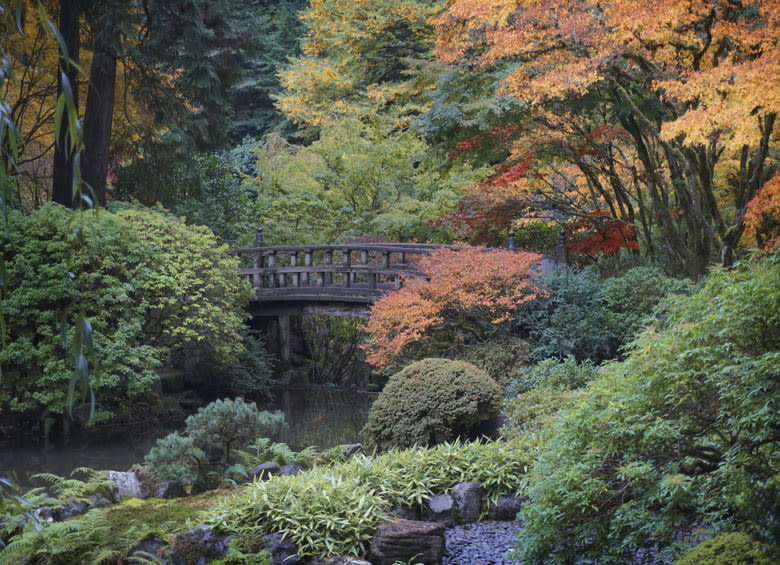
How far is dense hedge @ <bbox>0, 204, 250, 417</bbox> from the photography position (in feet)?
35.3

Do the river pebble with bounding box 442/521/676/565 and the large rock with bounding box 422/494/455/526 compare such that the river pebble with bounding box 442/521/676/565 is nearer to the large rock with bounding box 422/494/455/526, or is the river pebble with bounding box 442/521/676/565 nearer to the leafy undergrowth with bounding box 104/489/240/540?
the large rock with bounding box 422/494/455/526

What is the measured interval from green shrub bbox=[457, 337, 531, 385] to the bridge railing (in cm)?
298

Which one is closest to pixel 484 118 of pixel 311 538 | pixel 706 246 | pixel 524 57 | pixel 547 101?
pixel 547 101

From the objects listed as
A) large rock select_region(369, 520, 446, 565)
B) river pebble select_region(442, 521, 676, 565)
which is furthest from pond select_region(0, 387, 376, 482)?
large rock select_region(369, 520, 446, 565)

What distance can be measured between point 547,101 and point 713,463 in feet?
35.2

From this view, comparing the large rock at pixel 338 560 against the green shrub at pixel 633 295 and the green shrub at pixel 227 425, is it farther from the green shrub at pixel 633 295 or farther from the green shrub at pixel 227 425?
the green shrub at pixel 633 295

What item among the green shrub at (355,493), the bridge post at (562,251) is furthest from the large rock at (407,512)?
the bridge post at (562,251)

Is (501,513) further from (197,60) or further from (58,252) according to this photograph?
(197,60)

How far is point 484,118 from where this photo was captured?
1436cm

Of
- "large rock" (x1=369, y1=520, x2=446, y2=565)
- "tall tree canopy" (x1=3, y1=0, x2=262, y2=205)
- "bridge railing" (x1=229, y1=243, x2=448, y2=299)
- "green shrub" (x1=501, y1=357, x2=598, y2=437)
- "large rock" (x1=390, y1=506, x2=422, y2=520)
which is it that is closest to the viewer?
"large rock" (x1=369, y1=520, x2=446, y2=565)

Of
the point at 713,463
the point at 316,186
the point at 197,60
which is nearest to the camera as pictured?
the point at 713,463

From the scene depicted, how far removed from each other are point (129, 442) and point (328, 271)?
549cm

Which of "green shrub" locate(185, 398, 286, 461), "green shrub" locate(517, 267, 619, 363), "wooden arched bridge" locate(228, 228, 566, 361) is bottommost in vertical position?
"green shrub" locate(185, 398, 286, 461)

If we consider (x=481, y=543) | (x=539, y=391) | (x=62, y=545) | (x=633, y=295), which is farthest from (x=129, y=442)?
(x=633, y=295)
